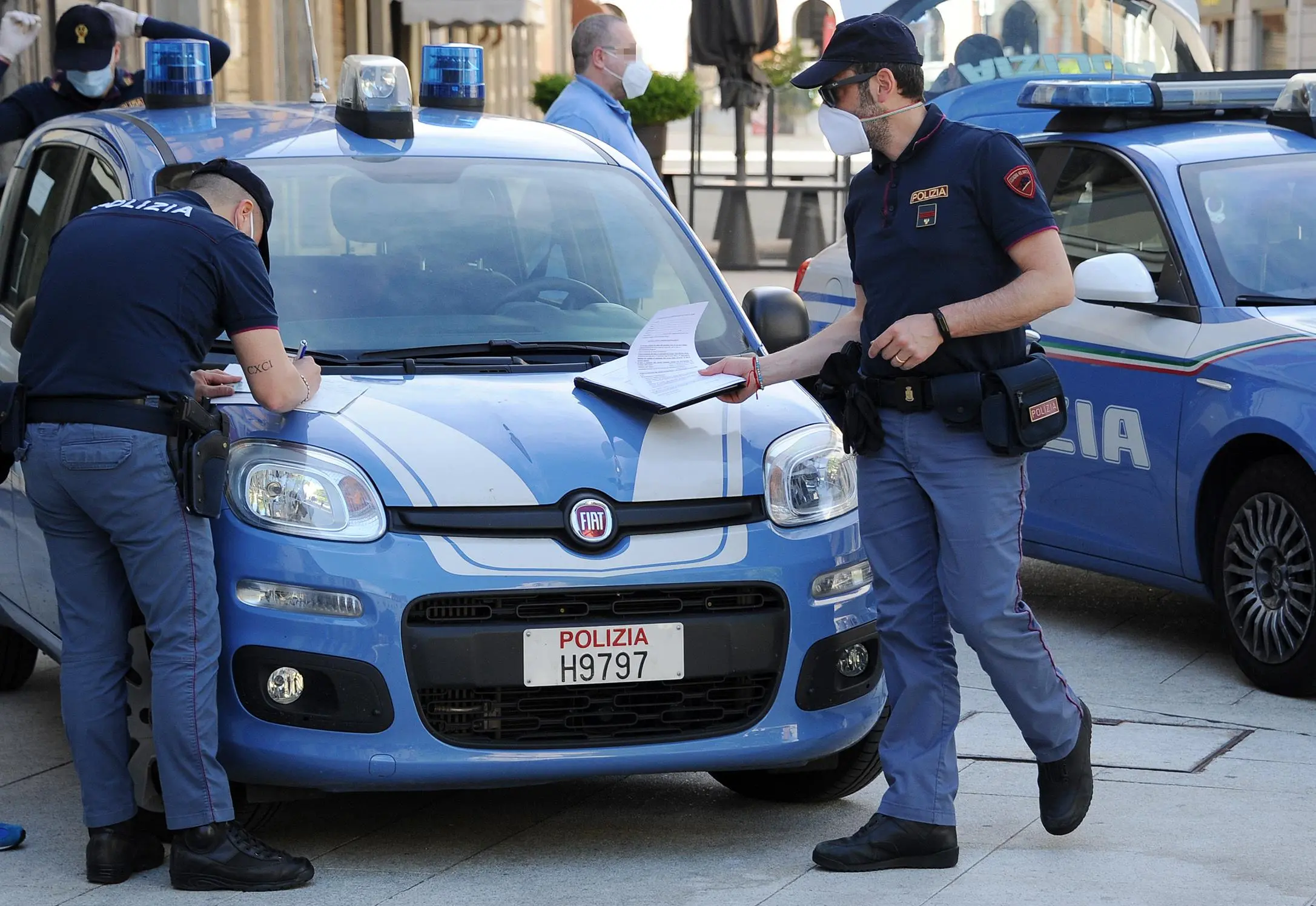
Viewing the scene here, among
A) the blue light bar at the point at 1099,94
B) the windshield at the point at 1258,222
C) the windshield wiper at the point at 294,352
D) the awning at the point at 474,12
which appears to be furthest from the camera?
the awning at the point at 474,12

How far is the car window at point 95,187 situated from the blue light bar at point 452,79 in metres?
1.05

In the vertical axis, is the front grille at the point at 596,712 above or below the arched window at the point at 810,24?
below

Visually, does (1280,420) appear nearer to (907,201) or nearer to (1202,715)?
(1202,715)

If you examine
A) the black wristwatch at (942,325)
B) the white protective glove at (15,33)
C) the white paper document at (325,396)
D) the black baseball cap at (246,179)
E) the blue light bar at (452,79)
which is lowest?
the white paper document at (325,396)

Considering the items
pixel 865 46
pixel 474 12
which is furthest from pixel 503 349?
pixel 474 12

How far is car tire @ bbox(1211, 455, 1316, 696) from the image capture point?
6020 millimetres

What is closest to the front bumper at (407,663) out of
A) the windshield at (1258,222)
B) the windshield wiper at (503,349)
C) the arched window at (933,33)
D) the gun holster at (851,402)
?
the gun holster at (851,402)

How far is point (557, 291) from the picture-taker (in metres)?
5.43

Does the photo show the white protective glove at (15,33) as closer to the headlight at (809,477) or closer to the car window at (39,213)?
the car window at (39,213)

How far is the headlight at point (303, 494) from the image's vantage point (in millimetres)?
4332

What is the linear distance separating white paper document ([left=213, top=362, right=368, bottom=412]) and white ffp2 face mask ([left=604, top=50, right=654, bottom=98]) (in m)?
3.74

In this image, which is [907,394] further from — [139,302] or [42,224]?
[42,224]

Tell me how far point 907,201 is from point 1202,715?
2.23 meters

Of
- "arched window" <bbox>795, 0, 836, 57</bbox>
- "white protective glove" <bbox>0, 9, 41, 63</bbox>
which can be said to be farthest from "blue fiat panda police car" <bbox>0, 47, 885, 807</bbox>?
"arched window" <bbox>795, 0, 836, 57</bbox>
